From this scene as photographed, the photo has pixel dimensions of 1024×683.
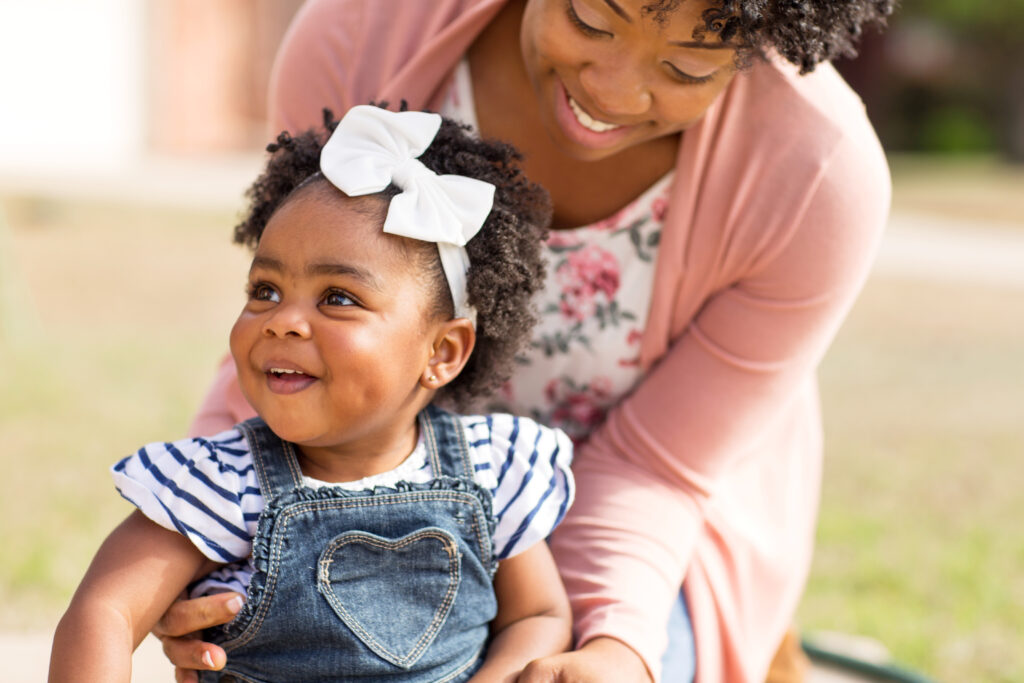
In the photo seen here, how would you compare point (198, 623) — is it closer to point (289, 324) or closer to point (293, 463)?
point (293, 463)

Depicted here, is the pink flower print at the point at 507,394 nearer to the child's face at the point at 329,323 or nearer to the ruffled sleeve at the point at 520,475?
the ruffled sleeve at the point at 520,475

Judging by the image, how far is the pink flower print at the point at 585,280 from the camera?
2408 mm

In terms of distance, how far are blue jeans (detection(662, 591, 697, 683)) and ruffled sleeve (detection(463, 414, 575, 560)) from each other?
0.43 m

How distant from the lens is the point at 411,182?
71.6 inches

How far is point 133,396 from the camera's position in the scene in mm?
5426

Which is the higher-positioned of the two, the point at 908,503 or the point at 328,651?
the point at 328,651

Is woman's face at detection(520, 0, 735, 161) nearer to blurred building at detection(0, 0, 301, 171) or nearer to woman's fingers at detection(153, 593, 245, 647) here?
woman's fingers at detection(153, 593, 245, 647)

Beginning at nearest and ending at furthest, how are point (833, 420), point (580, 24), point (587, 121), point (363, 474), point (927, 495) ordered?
point (363, 474), point (580, 24), point (587, 121), point (927, 495), point (833, 420)

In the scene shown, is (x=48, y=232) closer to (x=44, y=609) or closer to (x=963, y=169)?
(x=44, y=609)

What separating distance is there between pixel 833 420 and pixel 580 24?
14.0 feet

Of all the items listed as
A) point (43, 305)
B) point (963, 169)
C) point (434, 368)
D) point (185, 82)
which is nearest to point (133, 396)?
point (43, 305)

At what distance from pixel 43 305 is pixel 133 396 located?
6.63 feet

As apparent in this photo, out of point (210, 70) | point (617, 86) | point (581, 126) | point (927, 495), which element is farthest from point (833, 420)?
point (210, 70)

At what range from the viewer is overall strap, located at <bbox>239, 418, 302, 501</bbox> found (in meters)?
1.76
